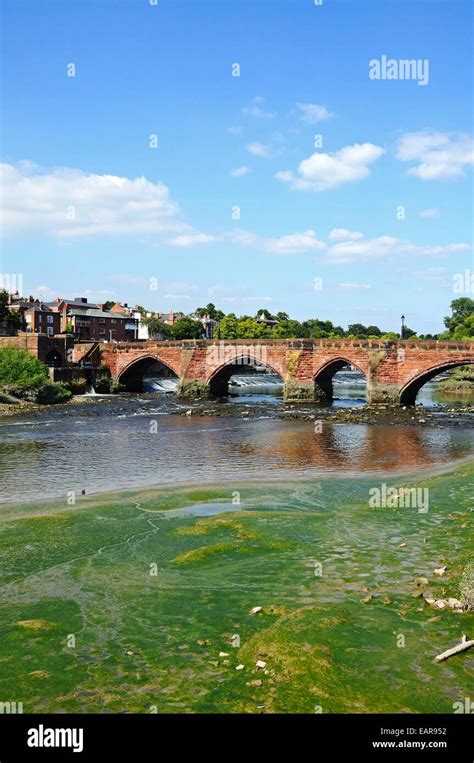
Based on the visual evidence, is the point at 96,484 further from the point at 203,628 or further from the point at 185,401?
the point at 185,401

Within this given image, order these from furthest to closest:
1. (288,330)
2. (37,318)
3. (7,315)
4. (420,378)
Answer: (288,330)
(37,318)
(7,315)
(420,378)

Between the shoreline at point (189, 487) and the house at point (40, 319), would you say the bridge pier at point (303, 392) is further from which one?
the house at point (40, 319)

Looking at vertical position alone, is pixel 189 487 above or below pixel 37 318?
below

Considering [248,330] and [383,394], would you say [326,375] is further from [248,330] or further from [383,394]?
[248,330]

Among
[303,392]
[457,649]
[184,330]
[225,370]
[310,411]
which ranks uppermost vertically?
[184,330]

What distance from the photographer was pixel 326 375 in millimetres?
74438

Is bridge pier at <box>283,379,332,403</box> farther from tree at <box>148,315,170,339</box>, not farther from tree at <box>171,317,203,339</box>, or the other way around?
tree at <box>148,315,170,339</box>

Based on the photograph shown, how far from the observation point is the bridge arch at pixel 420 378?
6069 cm

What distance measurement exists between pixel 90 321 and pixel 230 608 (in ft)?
405

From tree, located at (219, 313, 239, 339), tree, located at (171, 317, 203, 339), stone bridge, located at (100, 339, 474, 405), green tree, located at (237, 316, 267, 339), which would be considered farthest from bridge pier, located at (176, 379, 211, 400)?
tree, located at (219, 313, 239, 339)

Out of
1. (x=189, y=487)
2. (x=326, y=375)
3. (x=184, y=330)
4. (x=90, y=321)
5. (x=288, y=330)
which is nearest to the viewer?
(x=189, y=487)

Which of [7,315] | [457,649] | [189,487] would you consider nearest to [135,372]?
[7,315]

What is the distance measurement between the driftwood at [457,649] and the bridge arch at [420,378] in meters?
51.3
